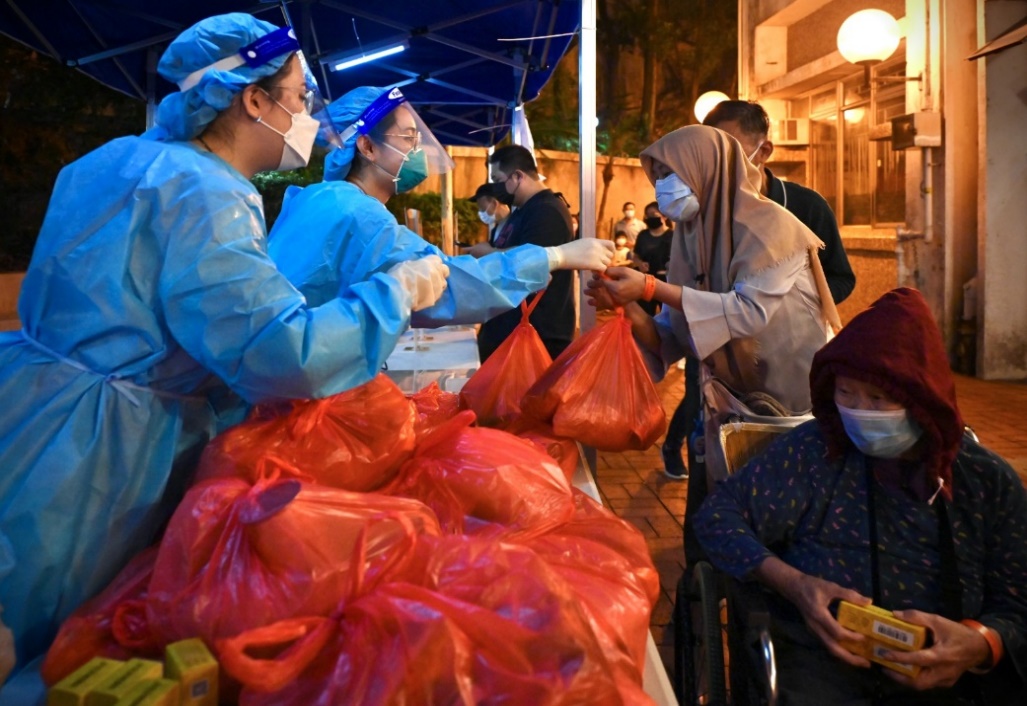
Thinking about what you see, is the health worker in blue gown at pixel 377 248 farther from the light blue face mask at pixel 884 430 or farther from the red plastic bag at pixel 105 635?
the red plastic bag at pixel 105 635

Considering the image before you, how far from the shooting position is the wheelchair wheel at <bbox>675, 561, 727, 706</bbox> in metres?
1.93

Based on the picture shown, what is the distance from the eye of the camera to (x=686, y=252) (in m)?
2.92

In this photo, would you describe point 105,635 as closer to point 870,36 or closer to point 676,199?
point 676,199

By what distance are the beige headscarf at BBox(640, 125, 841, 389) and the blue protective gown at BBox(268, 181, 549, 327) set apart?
72 centimetres

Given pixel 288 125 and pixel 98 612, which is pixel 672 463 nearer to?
pixel 288 125

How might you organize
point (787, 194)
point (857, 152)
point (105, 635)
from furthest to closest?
point (857, 152) < point (787, 194) < point (105, 635)

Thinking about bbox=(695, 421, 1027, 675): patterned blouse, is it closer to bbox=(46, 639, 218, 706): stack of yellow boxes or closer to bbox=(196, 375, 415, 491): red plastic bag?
bbox=(196, 375, 415, 491): red plastic bag

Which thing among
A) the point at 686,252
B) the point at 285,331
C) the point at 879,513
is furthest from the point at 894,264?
the point at 285,331

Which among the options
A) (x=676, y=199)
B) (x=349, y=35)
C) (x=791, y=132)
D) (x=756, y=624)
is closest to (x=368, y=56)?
(x=349, y=35)

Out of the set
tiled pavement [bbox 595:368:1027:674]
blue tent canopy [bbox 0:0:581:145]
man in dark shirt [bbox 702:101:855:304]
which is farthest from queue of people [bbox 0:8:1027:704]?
blue tent canopy [bbox 0:0:581:145]

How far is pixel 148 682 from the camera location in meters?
0.99

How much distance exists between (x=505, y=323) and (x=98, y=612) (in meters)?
3.37

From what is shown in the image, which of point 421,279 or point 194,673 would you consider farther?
point 421,279

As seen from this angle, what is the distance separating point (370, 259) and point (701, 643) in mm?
1321
